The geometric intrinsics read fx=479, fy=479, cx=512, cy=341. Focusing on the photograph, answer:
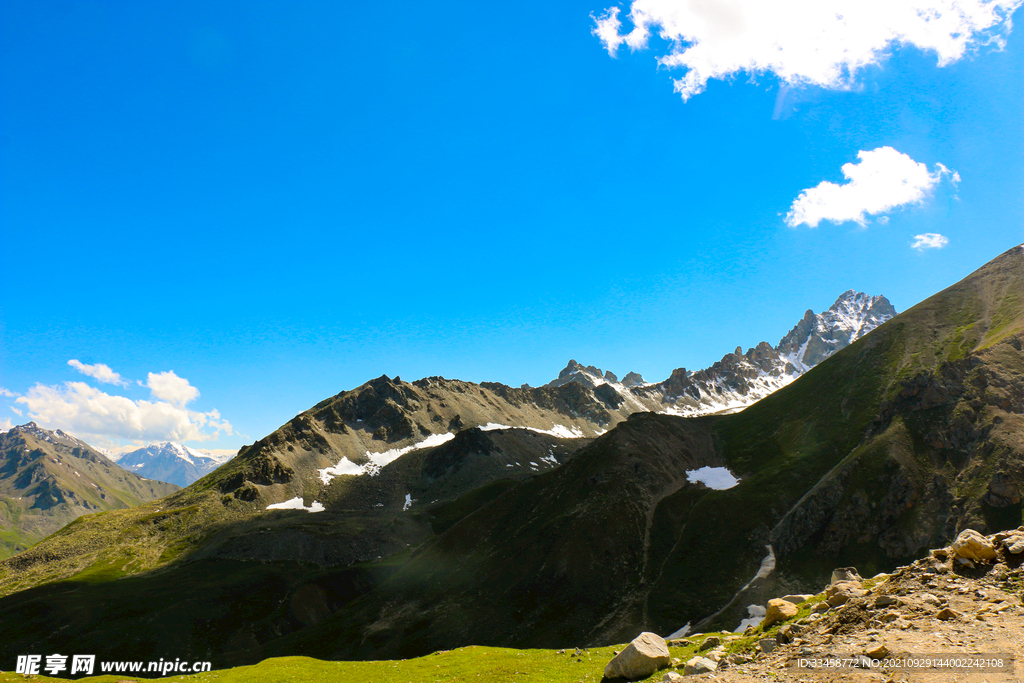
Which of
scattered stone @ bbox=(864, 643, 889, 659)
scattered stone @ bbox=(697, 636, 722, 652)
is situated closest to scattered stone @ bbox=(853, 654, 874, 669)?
scattered stone @ bbox=(864, 643, 889, 659)

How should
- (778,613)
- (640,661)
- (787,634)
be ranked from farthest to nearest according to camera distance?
(778,613)
(640,661)
(787,634)

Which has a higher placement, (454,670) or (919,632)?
(919,632)

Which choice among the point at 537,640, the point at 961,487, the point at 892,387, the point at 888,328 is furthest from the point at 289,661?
the point at 888,328

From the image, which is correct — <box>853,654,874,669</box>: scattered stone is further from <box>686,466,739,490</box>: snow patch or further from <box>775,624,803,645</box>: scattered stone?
<box>686,466,739,490</box>: snow patch

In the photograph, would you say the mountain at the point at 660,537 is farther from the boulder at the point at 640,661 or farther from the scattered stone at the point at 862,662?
the scattered stone at the point at 862,662

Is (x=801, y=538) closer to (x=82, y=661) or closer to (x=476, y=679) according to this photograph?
(x=476, y=679)

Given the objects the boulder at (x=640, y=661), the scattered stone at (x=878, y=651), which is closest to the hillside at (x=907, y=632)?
the scattered stone at (x=878, y=651)

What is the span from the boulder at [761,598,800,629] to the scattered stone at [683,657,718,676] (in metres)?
9.38

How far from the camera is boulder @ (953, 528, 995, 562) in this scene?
25.6 metres

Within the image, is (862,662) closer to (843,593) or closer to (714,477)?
(843,593)

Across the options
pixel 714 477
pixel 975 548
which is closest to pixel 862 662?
pixel 975 548

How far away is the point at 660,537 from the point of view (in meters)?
110

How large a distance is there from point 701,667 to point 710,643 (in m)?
13.8

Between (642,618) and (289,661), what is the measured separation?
197 ft
